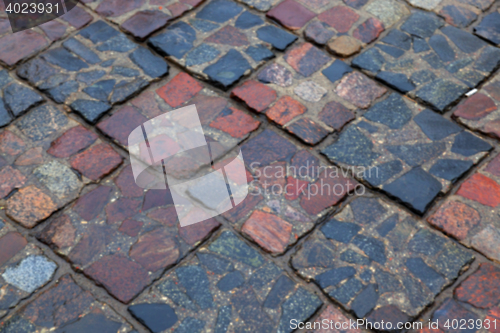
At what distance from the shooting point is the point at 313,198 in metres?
2.35

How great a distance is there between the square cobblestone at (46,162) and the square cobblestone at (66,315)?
0.38m

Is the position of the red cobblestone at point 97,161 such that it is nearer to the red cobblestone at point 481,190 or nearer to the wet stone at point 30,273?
the wet stone at point 30,273

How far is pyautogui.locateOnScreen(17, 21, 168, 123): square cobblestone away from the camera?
267cm

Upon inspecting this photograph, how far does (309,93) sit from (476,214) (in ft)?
3.37

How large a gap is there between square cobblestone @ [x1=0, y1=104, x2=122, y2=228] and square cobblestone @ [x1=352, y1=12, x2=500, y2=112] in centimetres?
153

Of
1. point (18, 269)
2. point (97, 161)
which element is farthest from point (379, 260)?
point (18, 269)

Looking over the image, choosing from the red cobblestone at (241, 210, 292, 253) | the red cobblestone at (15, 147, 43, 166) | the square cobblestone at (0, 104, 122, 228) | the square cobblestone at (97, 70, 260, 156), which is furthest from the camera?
the square cobblestone at (97, 70, 260, 156)

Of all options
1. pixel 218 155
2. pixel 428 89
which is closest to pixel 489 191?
pixel 428 89

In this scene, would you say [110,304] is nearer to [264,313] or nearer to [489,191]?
[264,313]

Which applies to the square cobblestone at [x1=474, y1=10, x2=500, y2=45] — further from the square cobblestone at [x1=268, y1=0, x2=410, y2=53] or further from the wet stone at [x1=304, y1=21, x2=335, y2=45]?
the wet stone at [x1=304, y1=21, x2=335, y2=45]

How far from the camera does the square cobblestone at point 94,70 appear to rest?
8.77ft

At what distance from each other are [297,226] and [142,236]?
688 millimetres

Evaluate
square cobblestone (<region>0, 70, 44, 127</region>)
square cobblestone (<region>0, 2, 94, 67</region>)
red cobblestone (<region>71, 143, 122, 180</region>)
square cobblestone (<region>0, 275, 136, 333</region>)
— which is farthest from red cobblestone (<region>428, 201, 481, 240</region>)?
square cobblestone (<region>0, 2, 94, 67</region>)

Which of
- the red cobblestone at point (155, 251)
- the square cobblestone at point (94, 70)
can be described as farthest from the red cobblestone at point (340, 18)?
the red cobblestone at point (155, 251)
